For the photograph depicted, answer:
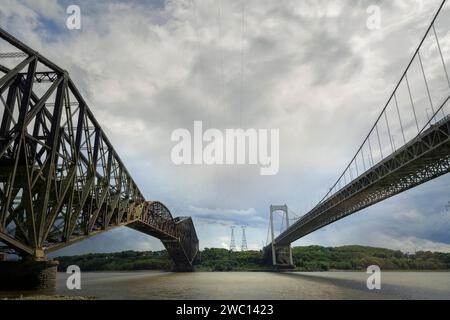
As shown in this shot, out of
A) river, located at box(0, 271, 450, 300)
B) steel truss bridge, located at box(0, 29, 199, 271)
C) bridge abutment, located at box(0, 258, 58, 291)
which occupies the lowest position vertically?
river, located at box(0, 271, 450, 300)

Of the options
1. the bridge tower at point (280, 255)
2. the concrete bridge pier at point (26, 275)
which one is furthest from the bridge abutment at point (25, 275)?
the bridge tower at point (280, 255)

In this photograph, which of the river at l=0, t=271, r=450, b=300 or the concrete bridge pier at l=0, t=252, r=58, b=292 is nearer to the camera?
the concrete bridge pier at l=0, t=252, r=58, b=292

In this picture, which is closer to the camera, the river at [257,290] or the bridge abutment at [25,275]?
the bridge abutment at [25,275]

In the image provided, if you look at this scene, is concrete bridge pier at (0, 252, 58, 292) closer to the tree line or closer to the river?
the river

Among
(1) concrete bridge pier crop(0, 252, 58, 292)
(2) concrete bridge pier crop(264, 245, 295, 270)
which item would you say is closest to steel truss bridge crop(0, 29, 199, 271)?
(1) concrete bridge pier crop(0, 252, 58, 292)

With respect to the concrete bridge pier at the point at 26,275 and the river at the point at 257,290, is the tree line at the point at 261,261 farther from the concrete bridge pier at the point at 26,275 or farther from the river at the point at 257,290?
the concrete bridge pier at the point at 26,275

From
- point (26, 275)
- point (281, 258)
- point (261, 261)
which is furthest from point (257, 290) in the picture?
point (261, 261)

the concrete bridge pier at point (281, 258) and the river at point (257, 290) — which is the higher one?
the concrete bridge pier at point (281, 258)
